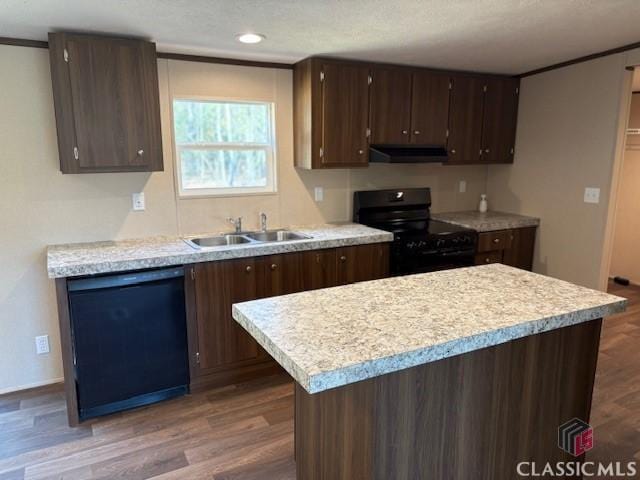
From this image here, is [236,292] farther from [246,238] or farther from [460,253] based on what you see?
[460,253]

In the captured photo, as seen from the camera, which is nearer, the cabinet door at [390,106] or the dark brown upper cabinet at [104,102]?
the dark brown upper cabinet at [104,102]

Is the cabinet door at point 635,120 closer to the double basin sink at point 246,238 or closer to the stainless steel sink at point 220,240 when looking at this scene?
the double basin sink at point 246,238

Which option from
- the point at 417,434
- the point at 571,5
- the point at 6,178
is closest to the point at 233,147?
the point at 6,178

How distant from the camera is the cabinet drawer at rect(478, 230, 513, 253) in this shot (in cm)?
375

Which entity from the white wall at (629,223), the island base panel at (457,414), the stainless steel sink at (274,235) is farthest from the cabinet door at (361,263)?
the white wall at (629,223)

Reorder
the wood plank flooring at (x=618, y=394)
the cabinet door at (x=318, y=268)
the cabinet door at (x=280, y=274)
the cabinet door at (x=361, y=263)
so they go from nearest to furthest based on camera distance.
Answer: the wood plank flooring at (x=618, y=394) < the cabinet door at (x=280, y=274) < the cabinet door at (x=318, y=268) < the cabinet door at (x=361, y=263)

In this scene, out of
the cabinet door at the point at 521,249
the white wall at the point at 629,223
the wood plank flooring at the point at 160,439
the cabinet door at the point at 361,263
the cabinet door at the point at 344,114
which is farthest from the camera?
the white wall at the point at 629,223

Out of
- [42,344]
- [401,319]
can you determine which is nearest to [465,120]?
[401,319]

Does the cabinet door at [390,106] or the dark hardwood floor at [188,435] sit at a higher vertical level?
the cabinet door at [390,106]

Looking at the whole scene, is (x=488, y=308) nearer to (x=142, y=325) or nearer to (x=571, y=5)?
(x=571, y=5)

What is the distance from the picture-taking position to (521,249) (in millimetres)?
4039

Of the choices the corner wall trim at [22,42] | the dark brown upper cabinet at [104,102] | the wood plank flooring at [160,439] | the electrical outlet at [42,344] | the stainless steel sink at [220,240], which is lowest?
the wood plank flooring at [160,439]

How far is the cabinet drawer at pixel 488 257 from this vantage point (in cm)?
379

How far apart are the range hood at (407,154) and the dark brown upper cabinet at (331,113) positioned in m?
0.09
